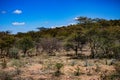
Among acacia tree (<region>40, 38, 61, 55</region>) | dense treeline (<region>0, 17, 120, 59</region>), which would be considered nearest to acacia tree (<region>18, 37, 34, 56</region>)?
dense treeline (<region>0, 17, 120, 59</region>)

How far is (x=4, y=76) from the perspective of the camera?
15.1 meters

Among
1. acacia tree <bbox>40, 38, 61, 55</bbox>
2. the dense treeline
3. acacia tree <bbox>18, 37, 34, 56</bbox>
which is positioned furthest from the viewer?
acacia tree <bbox>40, 38, 61, 55</bbox>

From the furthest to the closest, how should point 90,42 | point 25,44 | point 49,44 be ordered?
point 49,44
point 25,44
point 90,42

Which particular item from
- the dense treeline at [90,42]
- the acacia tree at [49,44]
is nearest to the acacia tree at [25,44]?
the dense treeline at [90,42]

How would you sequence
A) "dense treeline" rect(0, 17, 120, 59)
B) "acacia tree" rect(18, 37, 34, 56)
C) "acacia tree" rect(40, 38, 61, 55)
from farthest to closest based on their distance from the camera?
1. "acacia tree" rect(40, 38, 61, 55)
2. "acacia tree" rect(18, 37, 34, 56)
3. "dense treeline" rect(0, 17, 120, 59)

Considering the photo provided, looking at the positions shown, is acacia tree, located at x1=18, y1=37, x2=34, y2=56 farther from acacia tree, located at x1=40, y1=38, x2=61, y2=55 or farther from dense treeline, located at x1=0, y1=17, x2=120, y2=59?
acacia tree, located at x1=40, y1=38, x2=61, y2=55

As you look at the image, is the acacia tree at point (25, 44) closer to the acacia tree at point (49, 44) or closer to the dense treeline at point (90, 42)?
the dense treeline at point (90, 42)

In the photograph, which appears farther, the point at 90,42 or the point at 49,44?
the point at 49,44

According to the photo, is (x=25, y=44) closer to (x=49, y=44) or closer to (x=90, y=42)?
(x=49, y=44)

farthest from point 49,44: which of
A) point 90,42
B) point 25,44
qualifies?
point 90,42

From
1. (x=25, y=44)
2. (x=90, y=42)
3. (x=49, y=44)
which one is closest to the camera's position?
(x=90, y=42)

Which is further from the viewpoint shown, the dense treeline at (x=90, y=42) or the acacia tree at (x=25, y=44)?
the acacia tree at (x=25, y=44)

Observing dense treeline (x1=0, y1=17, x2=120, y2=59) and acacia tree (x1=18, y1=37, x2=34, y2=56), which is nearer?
dense treeline (x1=0, y1=17, x2=120, y2=59)

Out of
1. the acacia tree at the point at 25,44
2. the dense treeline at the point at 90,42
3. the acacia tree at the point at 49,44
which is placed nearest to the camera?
the dense treeline at the point at 90,42
